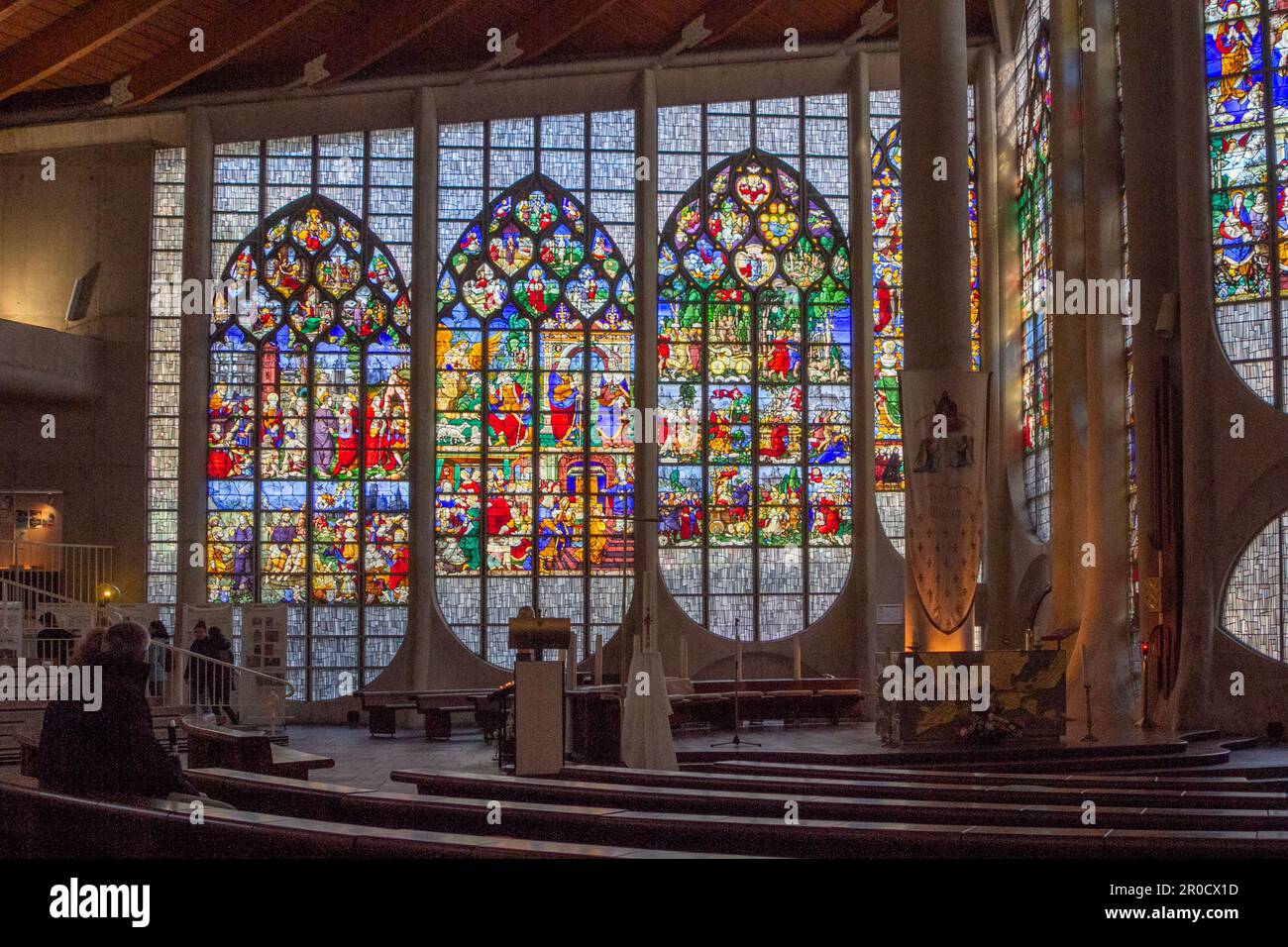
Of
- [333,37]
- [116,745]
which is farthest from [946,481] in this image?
[333,37]

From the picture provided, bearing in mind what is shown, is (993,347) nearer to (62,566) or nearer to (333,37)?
(333,37)

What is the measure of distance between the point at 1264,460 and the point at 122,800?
10845 mm

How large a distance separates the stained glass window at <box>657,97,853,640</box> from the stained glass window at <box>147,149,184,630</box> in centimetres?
623

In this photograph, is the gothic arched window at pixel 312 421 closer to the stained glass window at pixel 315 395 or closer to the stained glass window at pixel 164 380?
the stained glass window at pixel 315 395

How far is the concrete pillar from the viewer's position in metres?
17.5

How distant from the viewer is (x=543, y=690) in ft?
28.2

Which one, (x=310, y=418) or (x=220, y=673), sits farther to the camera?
(x=310, y=418)

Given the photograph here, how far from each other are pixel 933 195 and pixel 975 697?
438 cm

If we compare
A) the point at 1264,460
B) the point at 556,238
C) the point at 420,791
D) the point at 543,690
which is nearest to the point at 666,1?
the point at 556,238

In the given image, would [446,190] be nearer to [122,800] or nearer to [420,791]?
[420,791]

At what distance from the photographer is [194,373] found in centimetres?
1784

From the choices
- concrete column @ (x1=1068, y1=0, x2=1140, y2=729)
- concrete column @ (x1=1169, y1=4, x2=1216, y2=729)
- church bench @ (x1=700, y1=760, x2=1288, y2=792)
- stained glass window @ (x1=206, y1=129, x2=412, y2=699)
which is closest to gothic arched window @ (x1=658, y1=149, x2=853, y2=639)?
stained glass window @ (x1=206, y1=129, x2=412, y2=699)

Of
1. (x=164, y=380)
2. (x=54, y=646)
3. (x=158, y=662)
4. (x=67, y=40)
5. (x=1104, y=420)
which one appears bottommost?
(x=158, y=662)

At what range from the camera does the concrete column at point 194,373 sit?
1744 centimetres
